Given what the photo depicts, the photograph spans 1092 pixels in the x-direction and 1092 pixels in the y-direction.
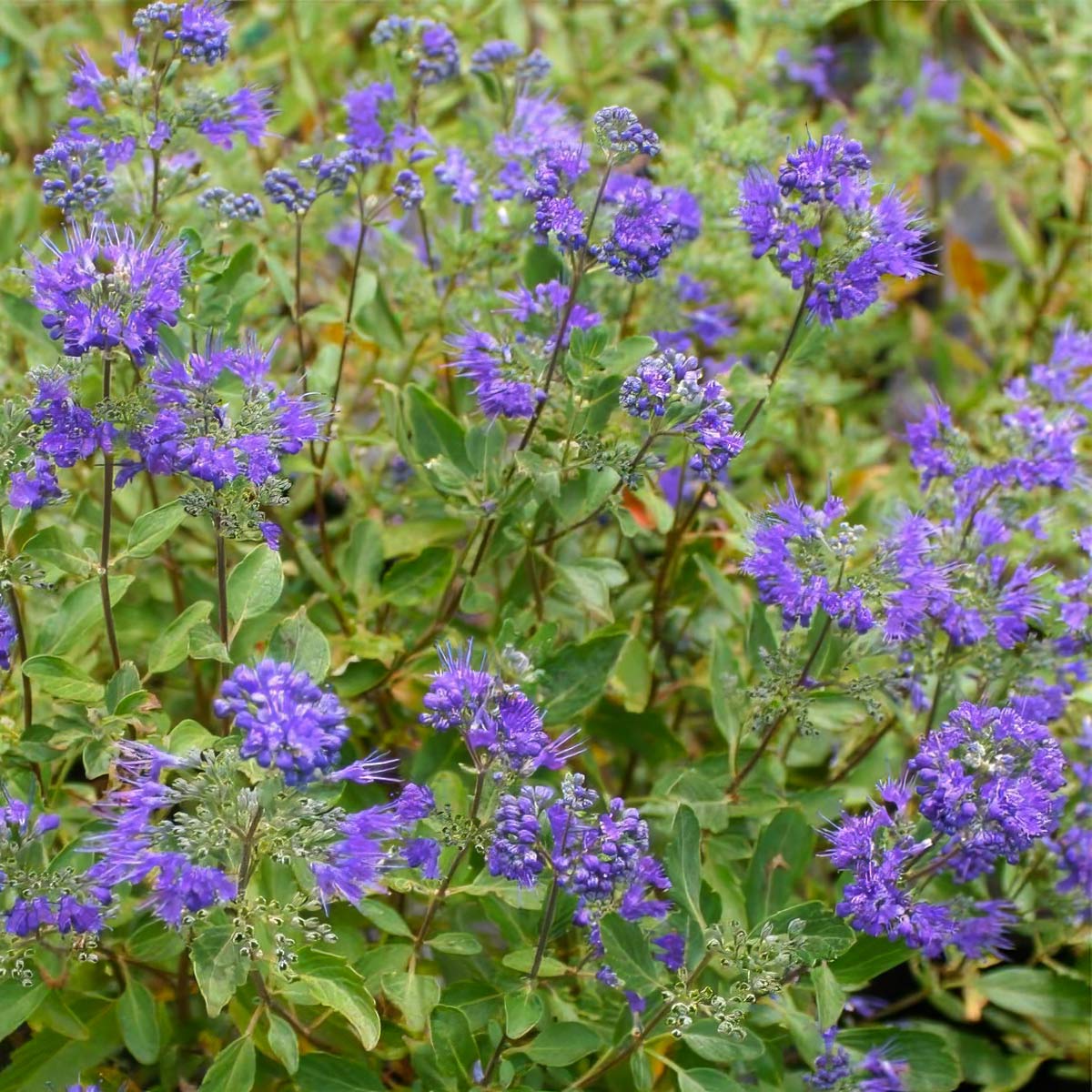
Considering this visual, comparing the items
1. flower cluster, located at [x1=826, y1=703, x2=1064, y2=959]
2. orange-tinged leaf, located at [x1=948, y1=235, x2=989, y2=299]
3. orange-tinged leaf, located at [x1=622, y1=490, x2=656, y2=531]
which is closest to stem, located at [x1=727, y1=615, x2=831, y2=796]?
flower cluster, located at [x1=826, y1=703, x2=1064, y2=959]

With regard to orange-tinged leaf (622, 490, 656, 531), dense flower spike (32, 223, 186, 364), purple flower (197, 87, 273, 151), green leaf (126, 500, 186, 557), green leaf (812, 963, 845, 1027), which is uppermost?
purple flower (197, 87, 273, 151)

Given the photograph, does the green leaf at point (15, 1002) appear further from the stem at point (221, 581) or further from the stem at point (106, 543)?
the stem at point (221, 581)

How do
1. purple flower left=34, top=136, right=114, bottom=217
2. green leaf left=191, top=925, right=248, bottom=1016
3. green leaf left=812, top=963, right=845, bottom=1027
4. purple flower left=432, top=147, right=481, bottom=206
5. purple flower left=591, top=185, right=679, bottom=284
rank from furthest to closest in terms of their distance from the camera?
purple flower left=432, top=147, right=481, bottom=206 → purple flower left=34, top=136, right=114, bottom=217 → purple flower left=591, top=185, right=679, bottom=284 → green leaf left=812, top=963, right=845, bottom=1027 → green leaf left=191, top=925, right=248, bottom=1016

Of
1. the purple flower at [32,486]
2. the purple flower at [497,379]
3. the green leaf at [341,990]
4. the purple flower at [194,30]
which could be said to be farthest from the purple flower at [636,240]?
the green leaf at [341,990]

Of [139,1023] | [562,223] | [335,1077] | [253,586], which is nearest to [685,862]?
[335,1077]

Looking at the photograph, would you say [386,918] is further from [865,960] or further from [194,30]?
[194,30]

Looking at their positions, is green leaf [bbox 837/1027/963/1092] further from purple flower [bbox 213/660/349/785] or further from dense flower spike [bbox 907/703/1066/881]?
purple flower [bbox 213/660/349/785]
